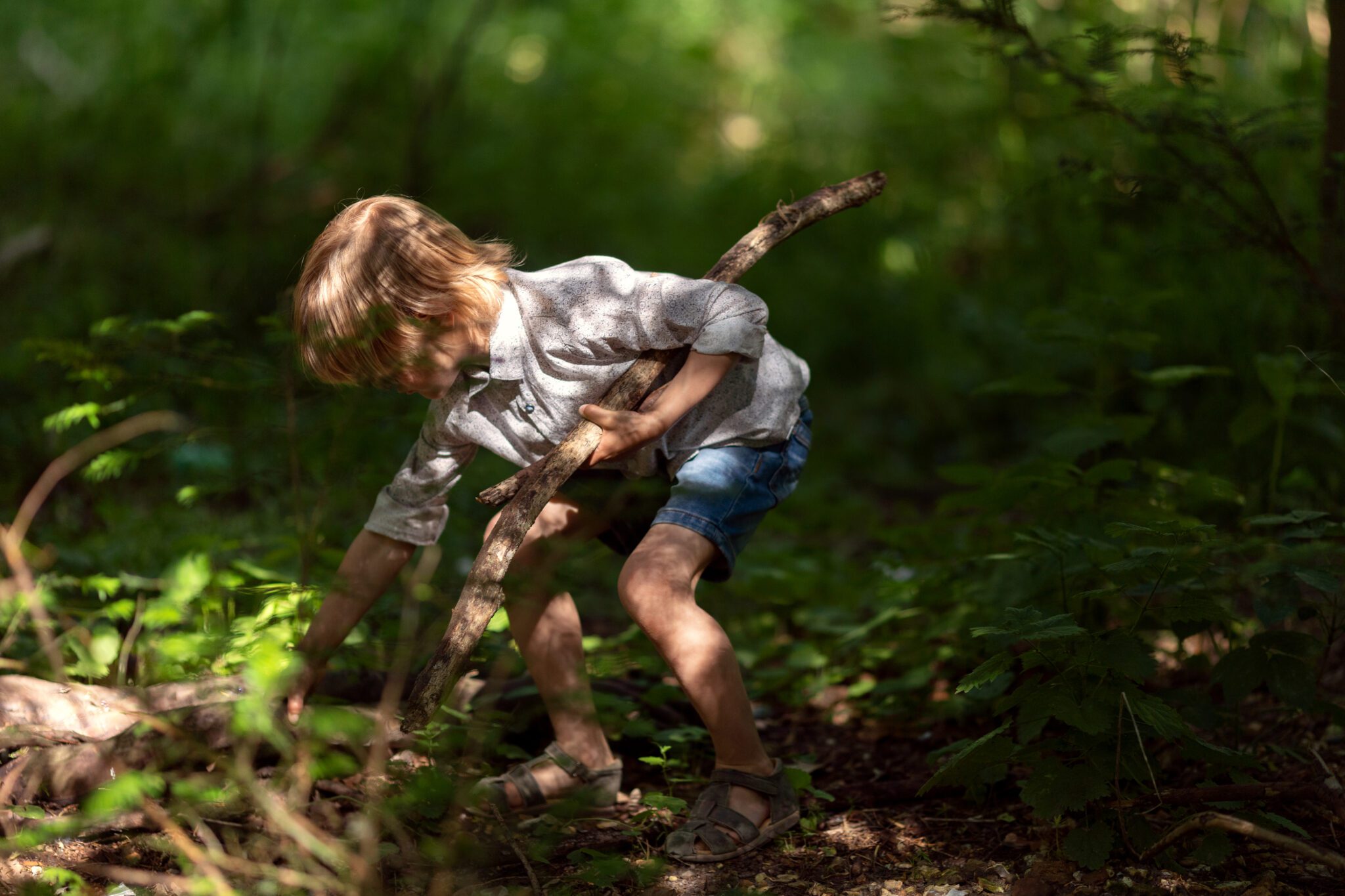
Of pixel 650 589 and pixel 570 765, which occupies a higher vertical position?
pixel 650 589

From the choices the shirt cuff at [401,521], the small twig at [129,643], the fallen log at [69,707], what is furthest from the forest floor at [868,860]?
the shirt cuff at [401,521]

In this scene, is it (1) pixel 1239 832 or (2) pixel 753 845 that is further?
(2) pixel 753 845

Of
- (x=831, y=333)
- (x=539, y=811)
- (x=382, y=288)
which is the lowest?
(x=831, y=333)

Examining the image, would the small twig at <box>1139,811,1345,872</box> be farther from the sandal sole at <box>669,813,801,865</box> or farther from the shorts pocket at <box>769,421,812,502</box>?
the shorts pocket at <box>769,421,812,502</box>

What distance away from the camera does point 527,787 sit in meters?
2.26

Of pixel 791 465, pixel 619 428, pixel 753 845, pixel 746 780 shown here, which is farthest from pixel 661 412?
pixel 753 845

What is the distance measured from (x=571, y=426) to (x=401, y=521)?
15.9 inches

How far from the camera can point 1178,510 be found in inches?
113

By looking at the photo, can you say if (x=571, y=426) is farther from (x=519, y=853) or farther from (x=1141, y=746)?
(x=1141, y=746)

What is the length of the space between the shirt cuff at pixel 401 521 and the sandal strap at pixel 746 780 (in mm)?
750

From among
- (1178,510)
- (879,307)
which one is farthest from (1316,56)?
(1178,510)

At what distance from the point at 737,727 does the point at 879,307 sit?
4453mm

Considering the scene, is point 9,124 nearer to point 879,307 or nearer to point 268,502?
point 268,502

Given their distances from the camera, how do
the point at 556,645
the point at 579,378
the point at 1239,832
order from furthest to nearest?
1. the point at 556,645
2. the point at 579,378
3. the point at 1239,832
